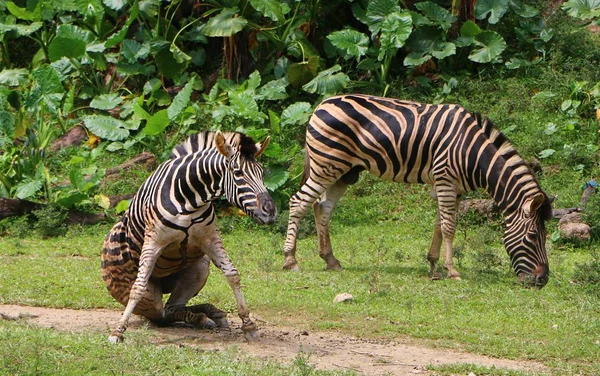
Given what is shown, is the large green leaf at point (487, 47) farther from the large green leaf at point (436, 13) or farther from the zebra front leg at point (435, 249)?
the zebra front leg at point (435, 249)

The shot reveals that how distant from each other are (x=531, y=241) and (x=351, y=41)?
6.97 metres

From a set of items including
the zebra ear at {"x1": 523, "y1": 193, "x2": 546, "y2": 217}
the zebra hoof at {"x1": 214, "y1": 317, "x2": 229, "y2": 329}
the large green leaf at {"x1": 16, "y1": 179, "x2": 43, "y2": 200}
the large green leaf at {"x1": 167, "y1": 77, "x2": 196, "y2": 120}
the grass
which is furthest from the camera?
the large green leaf at {"x1": 167, "y1": 77, "x2": 196, "y2": 120}

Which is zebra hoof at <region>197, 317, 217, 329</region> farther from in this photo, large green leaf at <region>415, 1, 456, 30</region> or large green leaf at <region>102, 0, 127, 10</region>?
large green leaf at <region>102, 0, 127, 10</region>

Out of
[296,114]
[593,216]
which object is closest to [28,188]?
[296,114]

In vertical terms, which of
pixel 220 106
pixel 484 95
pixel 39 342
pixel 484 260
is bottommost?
pixel 39 342

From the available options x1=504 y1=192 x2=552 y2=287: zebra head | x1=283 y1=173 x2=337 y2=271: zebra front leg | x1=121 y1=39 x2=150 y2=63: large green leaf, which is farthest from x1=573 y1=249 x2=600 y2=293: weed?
x1=121 y1=39 x2=150 y2=63: large green leaf

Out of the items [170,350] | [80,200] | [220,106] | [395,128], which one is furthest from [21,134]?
[170,350]

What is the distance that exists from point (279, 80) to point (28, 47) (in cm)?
640

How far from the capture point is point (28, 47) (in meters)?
21.3

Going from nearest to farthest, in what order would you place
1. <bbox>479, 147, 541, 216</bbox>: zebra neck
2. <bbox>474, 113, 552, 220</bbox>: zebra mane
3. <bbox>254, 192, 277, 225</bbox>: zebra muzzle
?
<bbox>254, 192, 277, 225</bbox>: zebra muzzle → <bbox>474, 113, 552, 220</bbox>: zebra mane → <bbox>479, 147, 541, 216</bbox>: zebra neck

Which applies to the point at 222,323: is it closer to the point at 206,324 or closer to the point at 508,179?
the point at 206,324

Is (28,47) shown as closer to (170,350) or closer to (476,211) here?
(476,211)

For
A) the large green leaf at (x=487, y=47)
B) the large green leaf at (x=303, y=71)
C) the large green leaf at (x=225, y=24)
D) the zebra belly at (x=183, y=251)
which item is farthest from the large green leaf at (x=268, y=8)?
the zebra belly at (x=183, y=251)

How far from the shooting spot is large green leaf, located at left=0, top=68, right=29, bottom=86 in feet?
62.5
